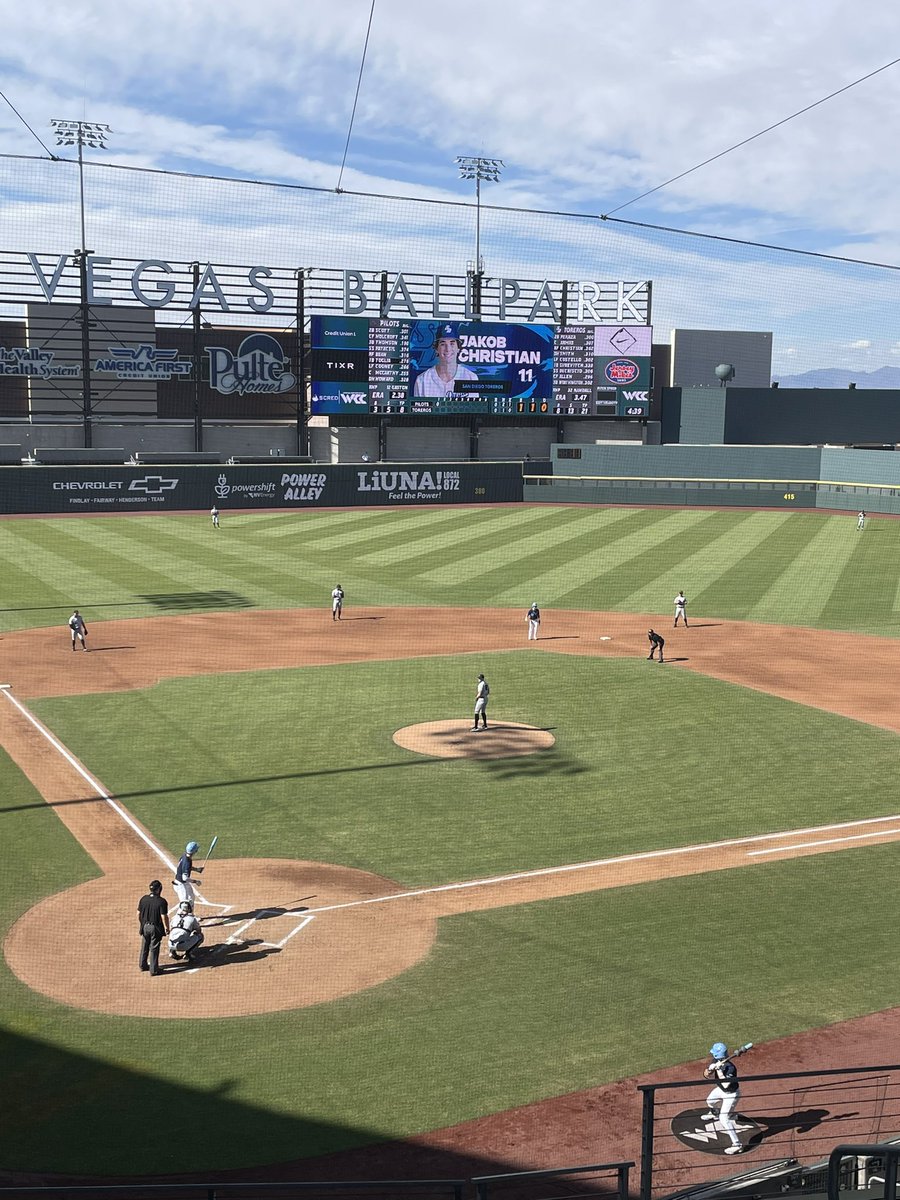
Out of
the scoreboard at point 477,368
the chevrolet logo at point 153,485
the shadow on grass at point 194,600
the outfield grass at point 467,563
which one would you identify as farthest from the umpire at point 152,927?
the scoreboard at point 477,368

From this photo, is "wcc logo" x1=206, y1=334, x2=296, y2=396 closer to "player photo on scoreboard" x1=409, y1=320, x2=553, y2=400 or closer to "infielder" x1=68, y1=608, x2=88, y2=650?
"player photo on scoreboard" x1=409, y1=320, x2=553, y2=400

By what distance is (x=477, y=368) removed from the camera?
79.1 meters

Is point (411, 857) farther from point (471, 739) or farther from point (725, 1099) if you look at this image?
point (725, 1099)

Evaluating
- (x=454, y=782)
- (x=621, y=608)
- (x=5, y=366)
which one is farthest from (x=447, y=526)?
(x=454, y=782)

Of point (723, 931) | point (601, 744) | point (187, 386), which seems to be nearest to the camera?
point (723, 931)

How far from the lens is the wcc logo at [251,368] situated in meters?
78.0

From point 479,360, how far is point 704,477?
18.8 metres

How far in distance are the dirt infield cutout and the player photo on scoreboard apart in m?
48.2

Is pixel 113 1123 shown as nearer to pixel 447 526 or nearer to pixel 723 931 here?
pixel 723 931

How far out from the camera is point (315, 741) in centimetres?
2412

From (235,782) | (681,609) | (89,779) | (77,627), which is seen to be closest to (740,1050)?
(235,782)

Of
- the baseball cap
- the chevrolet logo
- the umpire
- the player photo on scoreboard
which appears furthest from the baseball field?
the baseball cap

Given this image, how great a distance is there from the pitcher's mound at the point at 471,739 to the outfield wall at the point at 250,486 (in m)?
42.0

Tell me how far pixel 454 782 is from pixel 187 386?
62977 mm
